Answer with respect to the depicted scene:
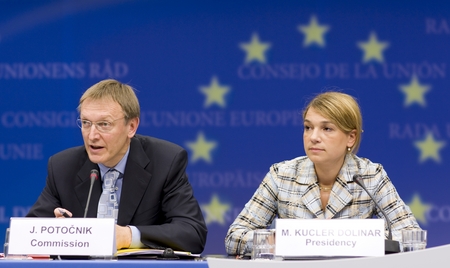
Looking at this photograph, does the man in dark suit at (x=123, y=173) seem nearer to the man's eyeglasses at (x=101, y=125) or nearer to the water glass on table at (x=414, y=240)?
the man's eyeglasses at (x=101, y=125)

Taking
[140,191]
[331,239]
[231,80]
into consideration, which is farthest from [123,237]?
[231,80]

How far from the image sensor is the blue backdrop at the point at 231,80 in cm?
438

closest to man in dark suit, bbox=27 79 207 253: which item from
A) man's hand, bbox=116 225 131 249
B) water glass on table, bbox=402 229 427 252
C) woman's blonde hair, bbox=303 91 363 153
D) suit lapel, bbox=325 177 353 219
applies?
man's hand, bbox=116 225 131 249

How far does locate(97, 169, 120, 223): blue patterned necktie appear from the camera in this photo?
3049mm

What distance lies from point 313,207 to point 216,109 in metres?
1.53

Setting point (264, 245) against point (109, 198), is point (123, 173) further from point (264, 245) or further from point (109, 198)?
point (264, 245)

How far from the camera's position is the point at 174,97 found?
14.6 ft

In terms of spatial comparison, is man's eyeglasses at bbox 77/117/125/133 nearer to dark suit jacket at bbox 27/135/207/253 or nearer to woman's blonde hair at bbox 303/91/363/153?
dark suit jacket at bbox 27/135/207/253

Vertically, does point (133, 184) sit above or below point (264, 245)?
above

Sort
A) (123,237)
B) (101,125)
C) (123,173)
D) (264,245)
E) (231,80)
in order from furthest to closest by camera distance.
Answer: (231,80), (123,173), (101,125), (123,237), (264,245)

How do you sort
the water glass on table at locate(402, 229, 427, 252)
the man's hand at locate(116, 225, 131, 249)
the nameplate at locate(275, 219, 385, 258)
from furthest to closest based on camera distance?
the man's hand at locate(116, 225, 131, 249) → the water glass on table at locate(402, 229, 427, 252) → the nameplate at locate(275, 219, 385, 258)

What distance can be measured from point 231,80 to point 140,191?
1.54 m

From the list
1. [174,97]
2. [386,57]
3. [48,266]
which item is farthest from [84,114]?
[386,57]

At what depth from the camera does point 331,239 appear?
7.28 ft
